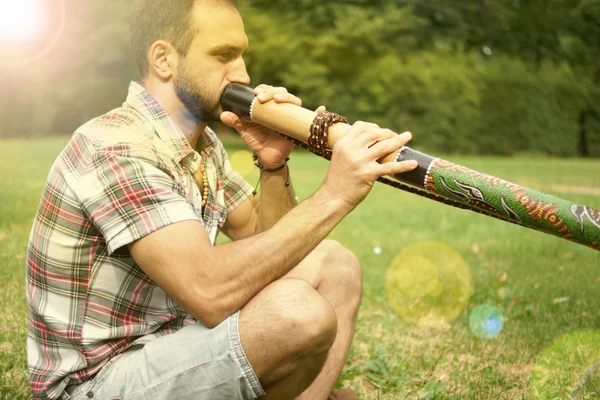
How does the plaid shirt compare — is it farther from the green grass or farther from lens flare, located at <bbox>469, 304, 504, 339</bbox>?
lens flare, located at <bbox>469, 304, 504, 339</bbox>

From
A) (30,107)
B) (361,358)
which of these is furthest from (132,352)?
(30,107)

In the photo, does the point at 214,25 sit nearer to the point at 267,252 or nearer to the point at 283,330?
the point at 267,252

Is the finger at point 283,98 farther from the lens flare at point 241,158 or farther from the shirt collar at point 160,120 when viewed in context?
the lens flare at point 241,158

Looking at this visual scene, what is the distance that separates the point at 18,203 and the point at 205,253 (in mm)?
5964

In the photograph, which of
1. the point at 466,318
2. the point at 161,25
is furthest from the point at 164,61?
the point at 466,318

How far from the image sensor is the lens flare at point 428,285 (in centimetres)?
450

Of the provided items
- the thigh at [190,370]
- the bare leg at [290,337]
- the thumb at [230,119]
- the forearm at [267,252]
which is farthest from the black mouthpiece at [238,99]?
the thigh at [190,370]

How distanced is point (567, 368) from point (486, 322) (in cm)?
87

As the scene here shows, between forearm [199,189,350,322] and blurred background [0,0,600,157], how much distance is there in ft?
78.6

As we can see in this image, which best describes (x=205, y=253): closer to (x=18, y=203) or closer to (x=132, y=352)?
(x=132, y=352)

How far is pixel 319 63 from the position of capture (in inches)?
1077

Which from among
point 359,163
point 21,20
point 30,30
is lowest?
point 30,30

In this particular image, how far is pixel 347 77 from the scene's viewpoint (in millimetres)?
27781

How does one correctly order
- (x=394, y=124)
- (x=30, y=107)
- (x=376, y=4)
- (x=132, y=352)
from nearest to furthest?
(x=132, y=352)
(x=394, y=124)
(x=30, y=107)
(x=376, y=4)
